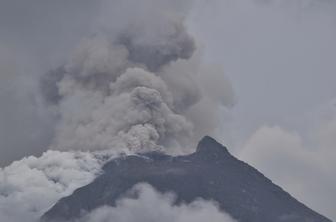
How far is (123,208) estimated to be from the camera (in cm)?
12725

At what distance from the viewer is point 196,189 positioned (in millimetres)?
127812

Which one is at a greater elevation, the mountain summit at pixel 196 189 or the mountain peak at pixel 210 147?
the mountain peak at pixel 210 147

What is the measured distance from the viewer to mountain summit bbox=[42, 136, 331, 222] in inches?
4879

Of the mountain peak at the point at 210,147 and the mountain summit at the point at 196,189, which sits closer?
the mountain summit at the point at 196,189

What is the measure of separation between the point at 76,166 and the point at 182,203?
1804cm

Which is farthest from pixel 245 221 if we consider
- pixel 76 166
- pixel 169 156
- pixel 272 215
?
pixel 76 166

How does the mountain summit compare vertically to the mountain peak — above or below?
below

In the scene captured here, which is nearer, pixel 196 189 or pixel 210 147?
pixel 196 189

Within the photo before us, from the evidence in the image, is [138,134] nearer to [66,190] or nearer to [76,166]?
[76,166]

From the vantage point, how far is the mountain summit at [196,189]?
124 meters

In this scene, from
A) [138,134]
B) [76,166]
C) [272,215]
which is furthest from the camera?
[272,215]

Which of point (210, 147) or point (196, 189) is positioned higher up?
point (210, 147)

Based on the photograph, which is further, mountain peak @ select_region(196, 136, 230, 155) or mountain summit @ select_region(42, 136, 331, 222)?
mountain peak @ select_region(196, 136, 230, 155)

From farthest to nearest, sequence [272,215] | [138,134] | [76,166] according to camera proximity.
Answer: [272,215], [76,166], [138,134]
